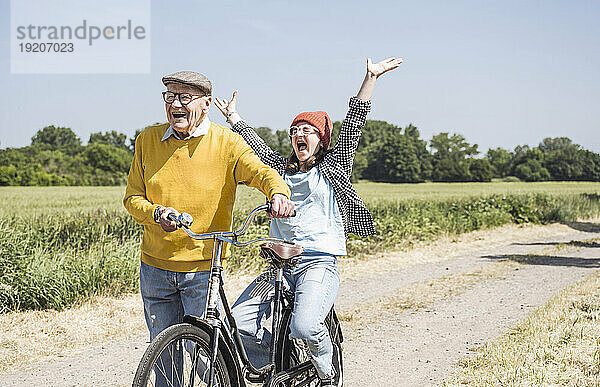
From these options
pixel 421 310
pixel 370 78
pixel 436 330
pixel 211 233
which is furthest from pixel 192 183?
pixel 421 310

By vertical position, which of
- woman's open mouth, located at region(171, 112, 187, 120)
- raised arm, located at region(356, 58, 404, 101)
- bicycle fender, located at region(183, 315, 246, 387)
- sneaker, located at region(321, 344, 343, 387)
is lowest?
sneaker, located at region(321, 344, 343, 387)

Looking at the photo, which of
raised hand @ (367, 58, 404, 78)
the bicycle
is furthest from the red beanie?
the bicycle

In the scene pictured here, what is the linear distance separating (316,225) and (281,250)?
1.28ft

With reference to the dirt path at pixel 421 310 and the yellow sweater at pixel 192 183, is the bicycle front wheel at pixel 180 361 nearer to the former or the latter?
the yellow sweater at pixel 192 183

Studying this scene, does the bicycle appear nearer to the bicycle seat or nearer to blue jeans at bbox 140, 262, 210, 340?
the bicycle seat

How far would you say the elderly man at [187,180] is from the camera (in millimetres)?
3029

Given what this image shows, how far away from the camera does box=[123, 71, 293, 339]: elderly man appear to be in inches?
119

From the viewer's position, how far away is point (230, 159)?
3127 mm

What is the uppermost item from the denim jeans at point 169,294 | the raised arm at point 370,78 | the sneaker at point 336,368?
the raised arm at point 370,78

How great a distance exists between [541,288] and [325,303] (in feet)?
20.9

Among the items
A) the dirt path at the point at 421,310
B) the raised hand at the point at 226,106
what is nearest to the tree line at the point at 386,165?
the dirt path at the point at 421,310

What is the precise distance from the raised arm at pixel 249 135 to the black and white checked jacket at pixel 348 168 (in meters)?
0.03

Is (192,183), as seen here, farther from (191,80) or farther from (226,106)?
(226,106)

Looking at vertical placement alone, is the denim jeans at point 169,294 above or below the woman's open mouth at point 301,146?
below
